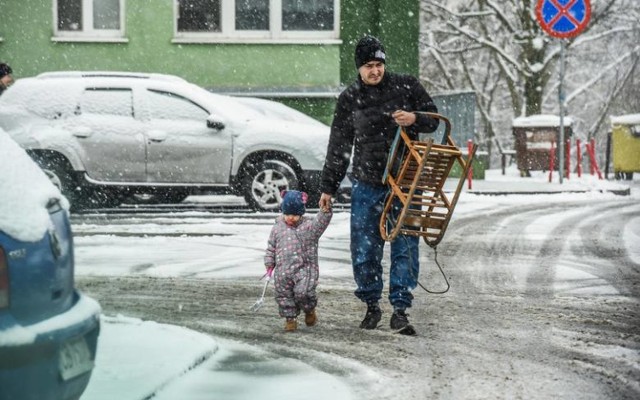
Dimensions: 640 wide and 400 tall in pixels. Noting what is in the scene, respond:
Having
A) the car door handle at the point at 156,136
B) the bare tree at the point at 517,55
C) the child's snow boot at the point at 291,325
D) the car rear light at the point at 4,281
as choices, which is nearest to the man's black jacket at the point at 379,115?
the child's snow boot at the point at 291,325

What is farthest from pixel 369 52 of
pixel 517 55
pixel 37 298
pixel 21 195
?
pixel 517 55

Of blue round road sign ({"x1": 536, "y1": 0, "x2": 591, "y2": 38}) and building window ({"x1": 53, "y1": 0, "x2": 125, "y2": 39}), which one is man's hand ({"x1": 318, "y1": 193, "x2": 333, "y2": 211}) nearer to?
blue round road sign ({"x1": 536, "y1": 0, "x2": 591, "y2": 38})

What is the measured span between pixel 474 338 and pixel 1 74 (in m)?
8.77

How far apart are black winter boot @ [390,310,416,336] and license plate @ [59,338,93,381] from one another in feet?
8.64

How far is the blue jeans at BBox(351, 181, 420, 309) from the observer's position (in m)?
6.95

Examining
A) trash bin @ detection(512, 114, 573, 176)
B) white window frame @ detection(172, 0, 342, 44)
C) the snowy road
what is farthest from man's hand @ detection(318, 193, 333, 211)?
trash bin @ detection(512, 114, 573, 176)

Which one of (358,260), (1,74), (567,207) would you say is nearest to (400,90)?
(358,260)

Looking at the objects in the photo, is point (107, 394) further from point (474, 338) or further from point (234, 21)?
point (234, 21)

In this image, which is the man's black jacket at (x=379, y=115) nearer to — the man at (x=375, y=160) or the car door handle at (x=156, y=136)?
the man at (x=375, y=160)

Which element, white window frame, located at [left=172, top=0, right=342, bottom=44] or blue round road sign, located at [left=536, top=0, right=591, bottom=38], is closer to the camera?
blue round road sign, located at [left=536, top=0, right=591, bottom=38]

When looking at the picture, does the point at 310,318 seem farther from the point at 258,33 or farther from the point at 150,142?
the point at 258,33

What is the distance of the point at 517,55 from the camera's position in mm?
43719

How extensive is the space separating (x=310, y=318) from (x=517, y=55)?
124 feet

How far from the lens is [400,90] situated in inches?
272
